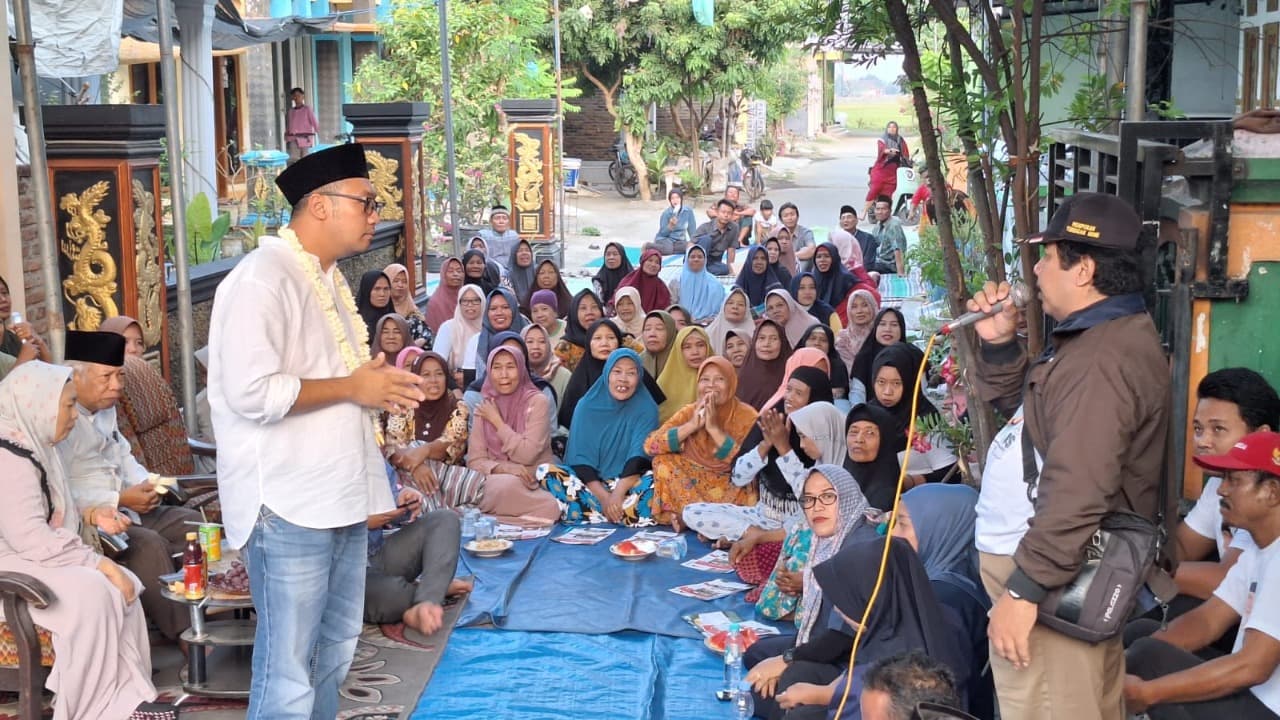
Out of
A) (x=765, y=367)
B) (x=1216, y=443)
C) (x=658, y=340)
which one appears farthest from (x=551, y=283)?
(x=1216, y=443)

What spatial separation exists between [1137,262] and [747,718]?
2.41 m

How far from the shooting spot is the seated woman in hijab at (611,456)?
6.89 metres

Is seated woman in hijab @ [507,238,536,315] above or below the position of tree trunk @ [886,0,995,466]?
below

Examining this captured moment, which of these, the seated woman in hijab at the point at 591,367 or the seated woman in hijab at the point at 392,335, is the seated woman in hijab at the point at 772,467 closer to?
the seated woman in hijab at the point at 591,367

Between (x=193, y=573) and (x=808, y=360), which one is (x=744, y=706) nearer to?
(x=193, y=573)

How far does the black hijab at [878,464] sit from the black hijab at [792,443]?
21.0 inches

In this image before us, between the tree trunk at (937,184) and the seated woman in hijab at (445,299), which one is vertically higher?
the tree trunk at (937,184)

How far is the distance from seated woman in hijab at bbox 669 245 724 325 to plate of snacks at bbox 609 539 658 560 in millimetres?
5162

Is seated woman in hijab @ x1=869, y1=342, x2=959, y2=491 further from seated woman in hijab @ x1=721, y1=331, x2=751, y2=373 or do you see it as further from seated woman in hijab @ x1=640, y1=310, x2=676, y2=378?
seated woman in hijab @ x1=640, y1=310, x2=676, y2=378

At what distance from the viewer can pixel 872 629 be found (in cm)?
382

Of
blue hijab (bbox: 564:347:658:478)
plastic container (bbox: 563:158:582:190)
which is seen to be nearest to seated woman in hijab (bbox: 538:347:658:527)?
blue hijab (bbox: 564:347:658:478)

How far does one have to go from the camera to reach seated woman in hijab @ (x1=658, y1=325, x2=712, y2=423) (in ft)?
25.3

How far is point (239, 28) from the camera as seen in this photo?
14.3m

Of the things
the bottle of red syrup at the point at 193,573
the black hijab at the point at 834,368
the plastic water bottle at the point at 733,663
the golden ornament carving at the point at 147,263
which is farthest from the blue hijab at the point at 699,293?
the bottle of red syrup at the point at 193,573
